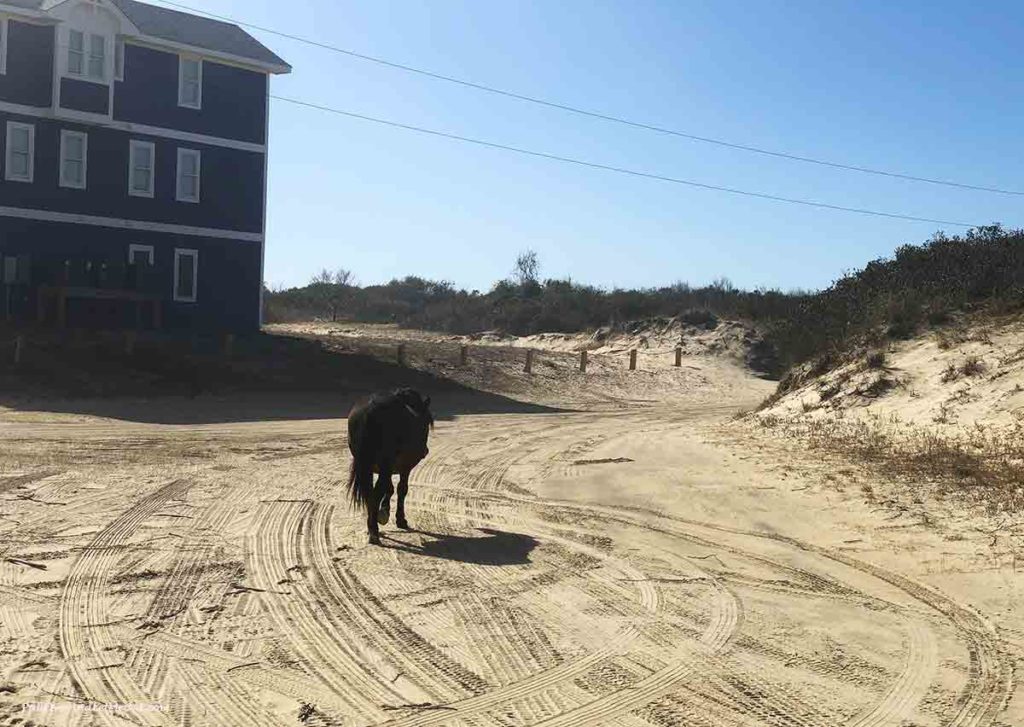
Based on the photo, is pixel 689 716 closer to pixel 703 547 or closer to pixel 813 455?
pixel 703 547

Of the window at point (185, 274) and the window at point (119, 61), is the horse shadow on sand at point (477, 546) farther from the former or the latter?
the window at point (119, 61)

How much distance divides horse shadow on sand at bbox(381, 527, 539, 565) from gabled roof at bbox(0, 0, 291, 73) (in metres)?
27.2

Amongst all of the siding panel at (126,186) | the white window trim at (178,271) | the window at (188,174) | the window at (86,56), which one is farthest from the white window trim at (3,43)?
the white window trim at (178,271)

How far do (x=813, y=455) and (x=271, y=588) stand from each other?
29.0 feet

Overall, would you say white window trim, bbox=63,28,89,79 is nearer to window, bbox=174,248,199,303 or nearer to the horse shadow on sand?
window, bbox=174,248,199,303

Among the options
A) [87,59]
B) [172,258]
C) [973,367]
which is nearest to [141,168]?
[172,258]

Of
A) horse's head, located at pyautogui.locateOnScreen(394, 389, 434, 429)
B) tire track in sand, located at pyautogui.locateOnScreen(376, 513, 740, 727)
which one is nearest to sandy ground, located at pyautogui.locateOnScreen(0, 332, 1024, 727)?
tire track in sand, located at pyautogui.locateOnScreen(376, 513, 740, 727)

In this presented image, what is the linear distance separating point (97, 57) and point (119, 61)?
84cm

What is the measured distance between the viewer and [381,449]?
9844 mm

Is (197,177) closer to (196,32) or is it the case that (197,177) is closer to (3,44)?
(196,32)

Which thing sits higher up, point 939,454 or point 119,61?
point 119,61

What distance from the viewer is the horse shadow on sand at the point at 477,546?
8.86 meters

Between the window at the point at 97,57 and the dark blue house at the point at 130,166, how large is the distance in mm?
37

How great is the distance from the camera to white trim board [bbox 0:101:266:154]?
2964 centimetres
